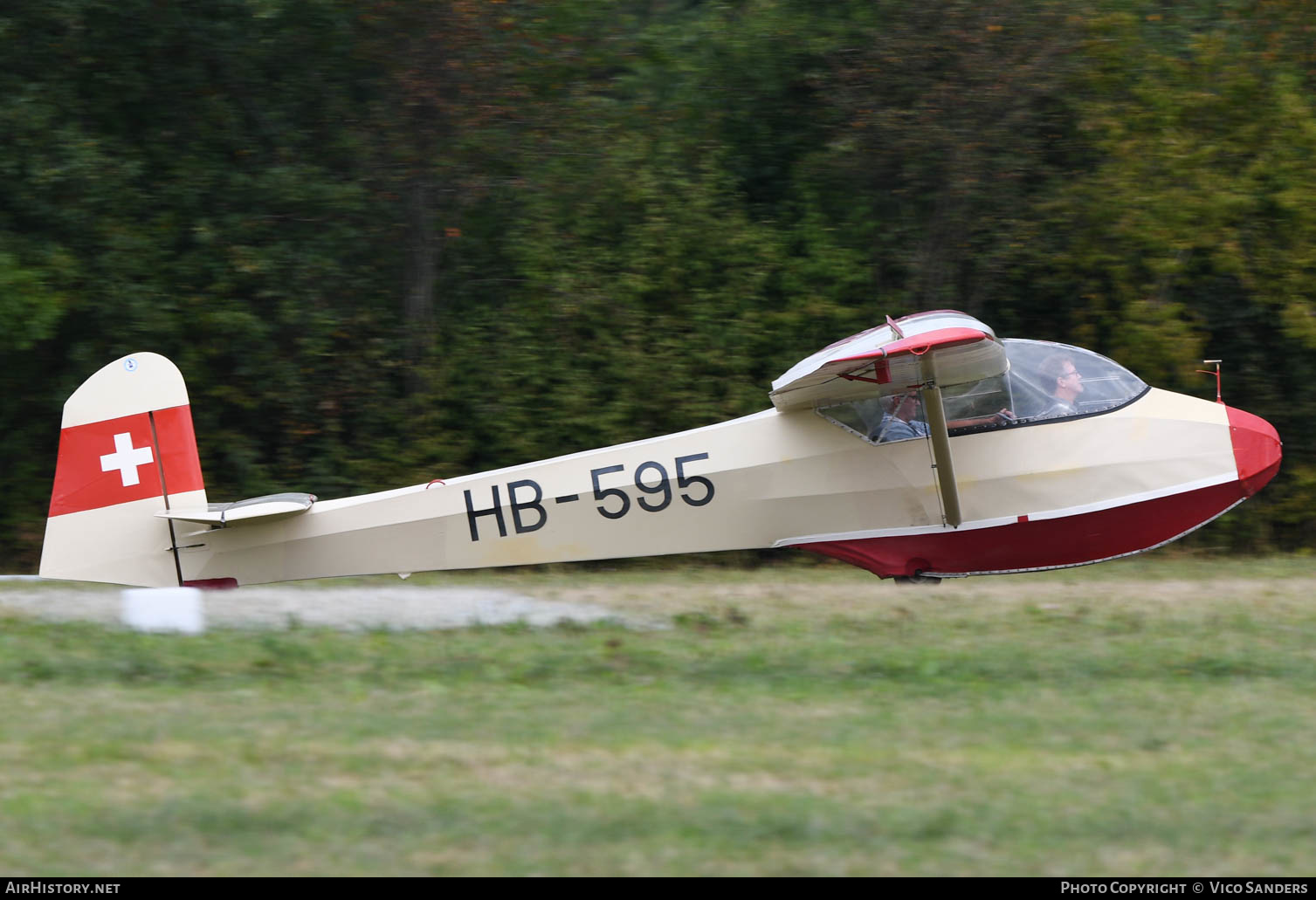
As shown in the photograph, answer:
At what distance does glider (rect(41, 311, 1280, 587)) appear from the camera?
10055 millimetres

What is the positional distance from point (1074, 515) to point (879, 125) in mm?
7172

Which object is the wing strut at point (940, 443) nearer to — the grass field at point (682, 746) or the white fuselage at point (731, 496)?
the white fuselage at point (731, 496)

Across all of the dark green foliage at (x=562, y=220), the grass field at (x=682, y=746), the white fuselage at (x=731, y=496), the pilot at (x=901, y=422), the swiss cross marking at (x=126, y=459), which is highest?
the dark green foliage at (x=562, y=220)

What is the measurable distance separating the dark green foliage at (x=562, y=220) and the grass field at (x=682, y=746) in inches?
273

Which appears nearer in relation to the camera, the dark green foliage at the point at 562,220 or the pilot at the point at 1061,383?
the pilot at the point at 1061,383

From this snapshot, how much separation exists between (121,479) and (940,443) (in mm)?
6592

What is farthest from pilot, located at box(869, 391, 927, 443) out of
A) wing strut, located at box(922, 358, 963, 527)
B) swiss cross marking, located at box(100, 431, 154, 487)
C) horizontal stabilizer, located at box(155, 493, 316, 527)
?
swiss cross marking, located at box(100, 431, 154, 487)

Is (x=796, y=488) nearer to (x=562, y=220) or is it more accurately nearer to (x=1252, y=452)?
(x=1252, y=452)

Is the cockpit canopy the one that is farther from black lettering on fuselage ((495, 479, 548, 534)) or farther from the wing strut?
black lettering on fuselage ((495, 479, 548, 534))

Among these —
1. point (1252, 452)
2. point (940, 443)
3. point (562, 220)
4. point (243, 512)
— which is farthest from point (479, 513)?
point (562, 220)

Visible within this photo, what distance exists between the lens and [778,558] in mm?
15031

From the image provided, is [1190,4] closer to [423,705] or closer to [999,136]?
[999,136]

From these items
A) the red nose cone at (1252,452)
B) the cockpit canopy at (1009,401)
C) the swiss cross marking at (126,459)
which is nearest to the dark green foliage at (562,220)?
the red nose cone at (1252,452)

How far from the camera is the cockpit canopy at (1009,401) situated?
404 inches
